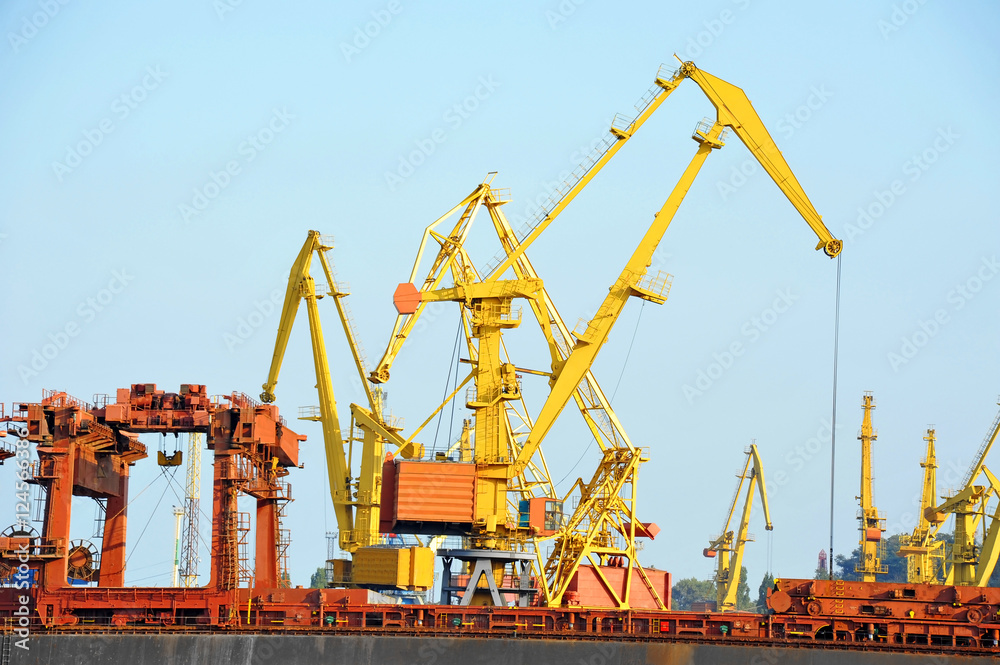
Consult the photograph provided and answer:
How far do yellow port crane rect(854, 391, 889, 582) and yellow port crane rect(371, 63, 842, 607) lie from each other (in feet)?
180

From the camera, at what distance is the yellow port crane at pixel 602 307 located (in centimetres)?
6116

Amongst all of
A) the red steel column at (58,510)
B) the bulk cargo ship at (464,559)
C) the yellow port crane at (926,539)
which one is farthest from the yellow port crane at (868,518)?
the red steel column at (58,510)

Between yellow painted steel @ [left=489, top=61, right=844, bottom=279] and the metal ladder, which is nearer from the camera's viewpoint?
the metal ladder

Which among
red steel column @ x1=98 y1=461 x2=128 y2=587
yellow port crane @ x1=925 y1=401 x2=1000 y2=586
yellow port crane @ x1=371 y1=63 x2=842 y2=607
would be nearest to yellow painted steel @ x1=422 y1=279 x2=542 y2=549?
yellow port crane @ x1=371 y1=63 x2=842 y2=607

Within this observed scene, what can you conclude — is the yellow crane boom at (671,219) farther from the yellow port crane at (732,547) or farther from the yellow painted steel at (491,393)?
the yellow port crane at (732,547)

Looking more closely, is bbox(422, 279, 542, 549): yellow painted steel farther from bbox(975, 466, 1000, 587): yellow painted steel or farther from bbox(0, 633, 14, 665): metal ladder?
bbox(975, 466, 1000, 587): yellow painted steel

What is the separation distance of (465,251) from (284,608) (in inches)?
792

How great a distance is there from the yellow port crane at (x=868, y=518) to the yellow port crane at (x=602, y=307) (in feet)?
180

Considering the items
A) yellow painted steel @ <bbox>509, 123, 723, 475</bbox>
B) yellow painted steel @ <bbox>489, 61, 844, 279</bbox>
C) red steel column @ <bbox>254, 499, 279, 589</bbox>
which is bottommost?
red steel column @ <bbox>254, 499, 279, 589</bbox>

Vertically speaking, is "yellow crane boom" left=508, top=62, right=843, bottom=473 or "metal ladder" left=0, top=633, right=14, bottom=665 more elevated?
"yellow crane boom" left=508, top=62, right=843, bottom=473

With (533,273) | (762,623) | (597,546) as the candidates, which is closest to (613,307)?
(533,273)

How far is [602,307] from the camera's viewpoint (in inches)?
2440

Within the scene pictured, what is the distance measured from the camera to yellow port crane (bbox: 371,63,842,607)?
6116 centimetres

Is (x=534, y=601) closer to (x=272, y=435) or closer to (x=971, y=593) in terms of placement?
(x=272, y=435)
